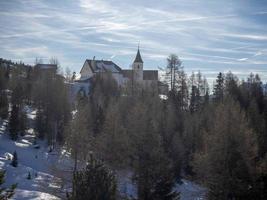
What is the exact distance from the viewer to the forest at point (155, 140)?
22203 mm

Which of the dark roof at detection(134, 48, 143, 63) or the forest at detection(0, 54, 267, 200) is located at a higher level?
the dark roof at detection(134, 48, 143, 63)

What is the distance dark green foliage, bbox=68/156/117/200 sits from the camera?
12.6m

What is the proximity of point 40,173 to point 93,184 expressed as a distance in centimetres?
2405

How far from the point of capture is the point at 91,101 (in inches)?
2181

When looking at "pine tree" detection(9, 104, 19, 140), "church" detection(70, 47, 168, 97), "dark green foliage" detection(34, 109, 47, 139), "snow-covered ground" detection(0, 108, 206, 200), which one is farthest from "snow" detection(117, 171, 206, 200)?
"church" detection(70, 47, 168, 97)

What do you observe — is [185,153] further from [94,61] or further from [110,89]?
[94,61]

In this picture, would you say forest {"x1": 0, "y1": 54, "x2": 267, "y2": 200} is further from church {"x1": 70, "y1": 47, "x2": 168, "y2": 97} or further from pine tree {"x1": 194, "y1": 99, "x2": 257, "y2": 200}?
church {"x1": 70, "y1": 47, "x2": 168, "y2": 97}

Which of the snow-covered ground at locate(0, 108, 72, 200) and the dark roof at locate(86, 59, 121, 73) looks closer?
the snow-covered ground at locate(0, 108, 72, 200)

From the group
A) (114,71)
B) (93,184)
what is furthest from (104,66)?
(93,184)

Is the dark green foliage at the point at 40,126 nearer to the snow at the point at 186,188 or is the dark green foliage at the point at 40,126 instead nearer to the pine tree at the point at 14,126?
the pine tree at the point at 14,126

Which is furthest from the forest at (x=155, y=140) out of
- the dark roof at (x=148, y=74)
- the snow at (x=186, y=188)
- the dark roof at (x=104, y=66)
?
the dark roof at (x=148, y=74)

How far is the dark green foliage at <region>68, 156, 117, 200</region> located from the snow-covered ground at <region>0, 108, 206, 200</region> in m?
9.12

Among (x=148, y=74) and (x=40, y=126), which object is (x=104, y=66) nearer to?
(x=148, y=74)

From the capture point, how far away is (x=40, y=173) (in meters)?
35.3
